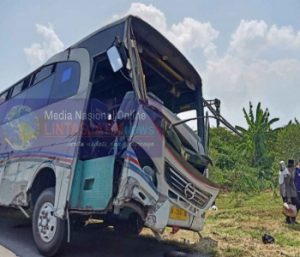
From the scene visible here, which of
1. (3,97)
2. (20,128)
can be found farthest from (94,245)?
(3,97)

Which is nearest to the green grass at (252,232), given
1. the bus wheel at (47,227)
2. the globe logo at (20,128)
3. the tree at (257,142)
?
the bus wheel at (47,227)

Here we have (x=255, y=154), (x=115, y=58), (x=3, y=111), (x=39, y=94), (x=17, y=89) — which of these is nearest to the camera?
(x=115, y=58)

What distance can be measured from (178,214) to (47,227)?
6.50 feet

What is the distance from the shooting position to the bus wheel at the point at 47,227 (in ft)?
17.9

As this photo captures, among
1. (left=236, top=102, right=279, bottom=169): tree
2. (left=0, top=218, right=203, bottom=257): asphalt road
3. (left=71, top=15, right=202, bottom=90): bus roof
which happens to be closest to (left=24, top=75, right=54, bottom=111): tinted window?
(left=71, top=15, right=202, bottom=90): bus roof

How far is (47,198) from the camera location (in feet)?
19.2

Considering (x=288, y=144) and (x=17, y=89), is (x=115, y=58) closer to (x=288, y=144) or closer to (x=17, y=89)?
(x=17, y=89)

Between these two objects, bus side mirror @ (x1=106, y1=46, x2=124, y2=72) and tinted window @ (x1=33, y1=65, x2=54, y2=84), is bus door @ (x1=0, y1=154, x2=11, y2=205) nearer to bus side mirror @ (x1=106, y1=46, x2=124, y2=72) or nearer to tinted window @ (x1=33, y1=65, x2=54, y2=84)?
tinted window @ (x1=33, y1=65, x2=54, y2=84)

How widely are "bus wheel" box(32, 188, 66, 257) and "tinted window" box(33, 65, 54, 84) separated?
2.09 meters

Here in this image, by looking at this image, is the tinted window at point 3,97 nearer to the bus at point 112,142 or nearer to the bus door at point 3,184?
the bus door at point 3,184

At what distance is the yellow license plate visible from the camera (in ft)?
16.8

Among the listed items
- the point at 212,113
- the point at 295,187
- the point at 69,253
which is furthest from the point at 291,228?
the point at 69,253

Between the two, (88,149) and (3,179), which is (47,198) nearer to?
(88,149)

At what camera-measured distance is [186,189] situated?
208 inches
